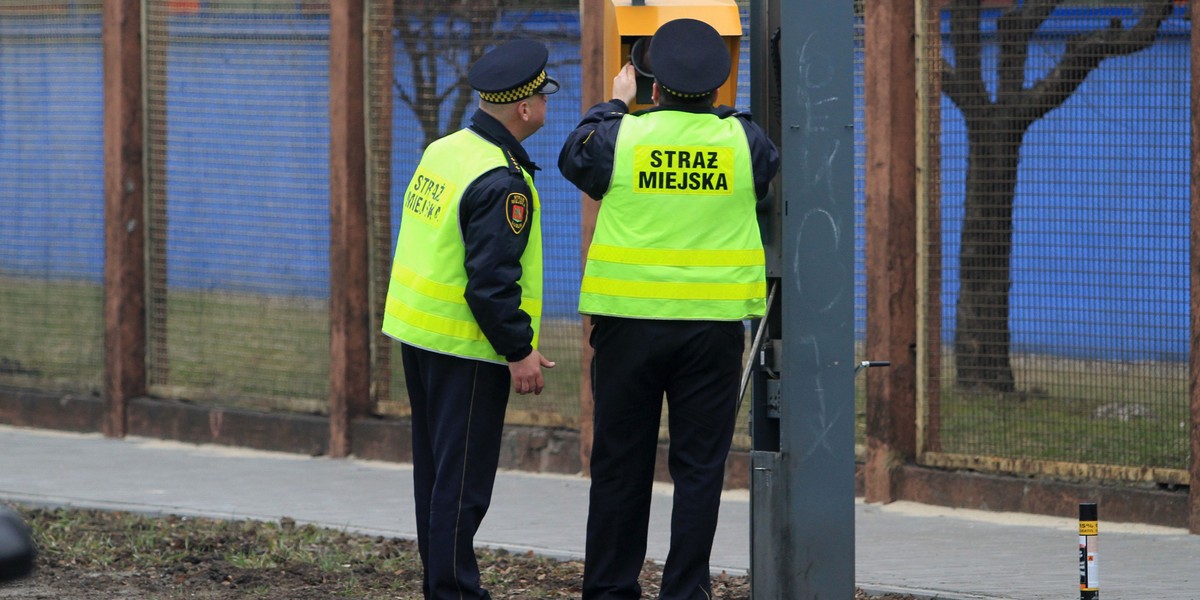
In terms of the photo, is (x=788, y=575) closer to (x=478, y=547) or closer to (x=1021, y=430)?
(x=478, y=547)

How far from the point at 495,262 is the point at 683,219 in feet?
2.06

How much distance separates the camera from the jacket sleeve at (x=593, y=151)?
566 centimetres

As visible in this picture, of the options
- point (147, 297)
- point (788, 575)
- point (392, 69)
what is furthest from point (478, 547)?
point (147, 297)

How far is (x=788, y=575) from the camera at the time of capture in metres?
5.76

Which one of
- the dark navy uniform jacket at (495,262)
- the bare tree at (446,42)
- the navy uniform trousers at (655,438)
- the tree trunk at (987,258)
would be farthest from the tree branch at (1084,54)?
the dark navy uniform jacket at (495,262)

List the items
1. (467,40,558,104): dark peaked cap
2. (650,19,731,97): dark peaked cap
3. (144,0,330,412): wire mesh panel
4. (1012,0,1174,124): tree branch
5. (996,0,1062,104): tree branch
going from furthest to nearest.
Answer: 1. (144,0,330,412): wire mesh panel
2. (996,0,1062,104): tree branch
3. (1012,0,1174,124): tree branch
4. (467,40,558,104): dark peaked cap
5. (650,19,731,97): dark peaked cap

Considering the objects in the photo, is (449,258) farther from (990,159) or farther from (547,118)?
(547,118)

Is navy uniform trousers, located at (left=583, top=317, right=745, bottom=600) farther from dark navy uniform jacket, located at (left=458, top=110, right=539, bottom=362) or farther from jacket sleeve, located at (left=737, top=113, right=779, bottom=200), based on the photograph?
jacket sleeve, located at (left=737, top=113, right=779, bottom=200)

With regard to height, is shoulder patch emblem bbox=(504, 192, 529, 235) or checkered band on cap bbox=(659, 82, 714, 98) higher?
checkered band on cap bbox=(659, 82, 714, 98)

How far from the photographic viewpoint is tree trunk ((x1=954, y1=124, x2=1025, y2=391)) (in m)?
8.52

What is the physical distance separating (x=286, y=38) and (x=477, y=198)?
5.38m

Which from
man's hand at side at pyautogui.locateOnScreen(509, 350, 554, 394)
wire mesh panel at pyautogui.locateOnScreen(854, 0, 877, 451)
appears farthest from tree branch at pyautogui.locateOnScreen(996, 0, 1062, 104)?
man's hand at side at pyautogui.locateOnScreen(509, 350, 554, 394)

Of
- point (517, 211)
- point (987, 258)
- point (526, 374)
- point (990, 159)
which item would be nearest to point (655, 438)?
point (526, 374)

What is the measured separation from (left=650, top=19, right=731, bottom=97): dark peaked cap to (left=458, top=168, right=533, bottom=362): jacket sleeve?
62cm
